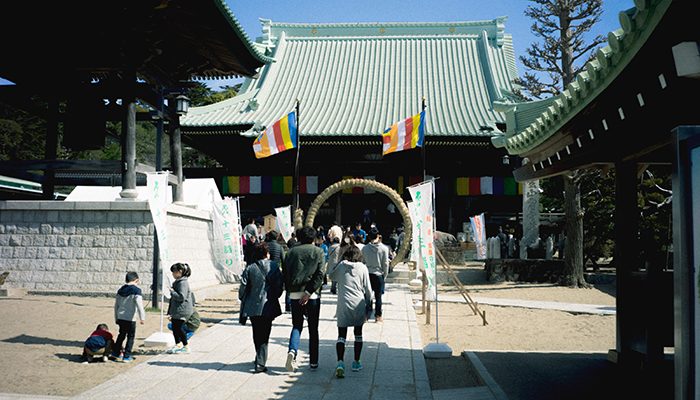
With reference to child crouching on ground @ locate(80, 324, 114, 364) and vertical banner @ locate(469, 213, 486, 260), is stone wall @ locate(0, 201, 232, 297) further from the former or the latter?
vertical banner @ locate(469, 213, 486, 260)

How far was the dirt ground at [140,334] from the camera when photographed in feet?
21.7

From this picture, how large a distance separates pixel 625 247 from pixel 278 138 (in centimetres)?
1079

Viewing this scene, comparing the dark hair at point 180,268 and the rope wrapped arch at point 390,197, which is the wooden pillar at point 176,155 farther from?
the dark hair at point 180,268

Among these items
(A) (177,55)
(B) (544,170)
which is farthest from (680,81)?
(A) (177,55)

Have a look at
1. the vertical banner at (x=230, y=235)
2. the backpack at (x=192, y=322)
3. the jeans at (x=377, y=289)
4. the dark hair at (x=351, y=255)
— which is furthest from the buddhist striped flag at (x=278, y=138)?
the dark hair at (x=351, y=255)

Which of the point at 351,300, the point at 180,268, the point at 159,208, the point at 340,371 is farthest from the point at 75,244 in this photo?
the point at 340,371

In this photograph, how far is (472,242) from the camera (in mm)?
24250

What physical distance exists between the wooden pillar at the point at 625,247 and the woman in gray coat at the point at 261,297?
3848mm

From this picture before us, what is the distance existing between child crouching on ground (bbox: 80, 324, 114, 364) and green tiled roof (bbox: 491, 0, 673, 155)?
585cm

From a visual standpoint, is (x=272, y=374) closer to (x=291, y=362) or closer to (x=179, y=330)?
(x=291, y=362)

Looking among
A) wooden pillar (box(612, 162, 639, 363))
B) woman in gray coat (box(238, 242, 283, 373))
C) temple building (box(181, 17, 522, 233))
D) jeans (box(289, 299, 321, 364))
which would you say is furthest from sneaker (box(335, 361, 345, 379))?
temple building (box(181, 17, 522, 233))

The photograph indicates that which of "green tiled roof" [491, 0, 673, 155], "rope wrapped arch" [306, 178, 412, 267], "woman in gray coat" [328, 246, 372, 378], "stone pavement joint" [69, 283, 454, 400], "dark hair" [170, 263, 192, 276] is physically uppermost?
"green tiled roof" [491, 0, 673, 155]

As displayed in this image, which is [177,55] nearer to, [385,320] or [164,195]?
[164,195]

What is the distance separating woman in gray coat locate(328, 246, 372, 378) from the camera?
6.63 meters
